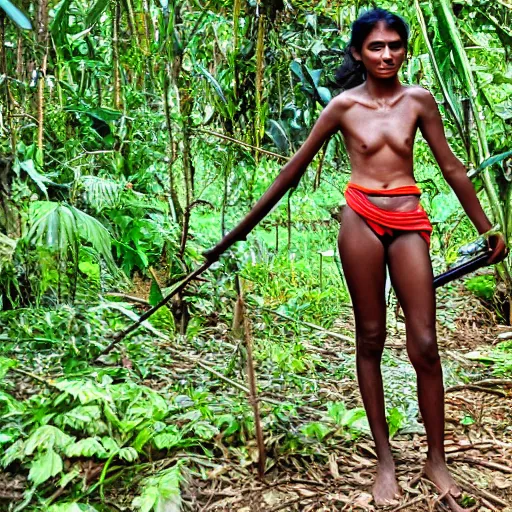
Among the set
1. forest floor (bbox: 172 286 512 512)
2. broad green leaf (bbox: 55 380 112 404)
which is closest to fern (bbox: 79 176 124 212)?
broad green leaf (bbox: 55 380 112 404)

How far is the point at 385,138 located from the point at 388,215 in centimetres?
23

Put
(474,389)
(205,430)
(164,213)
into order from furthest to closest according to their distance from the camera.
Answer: (164,213) → (474,389) → (205,430)

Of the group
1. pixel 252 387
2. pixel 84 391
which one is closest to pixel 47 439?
pixel 84 391

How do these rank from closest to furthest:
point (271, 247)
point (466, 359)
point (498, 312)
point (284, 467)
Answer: point (284, 467) < point (466, 359) < point (498, 312) < point (271, 247)

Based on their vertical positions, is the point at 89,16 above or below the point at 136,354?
above

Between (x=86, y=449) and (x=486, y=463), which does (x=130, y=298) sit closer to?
(x=86, y=449)

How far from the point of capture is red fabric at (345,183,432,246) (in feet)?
6.57

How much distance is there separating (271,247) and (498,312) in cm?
178

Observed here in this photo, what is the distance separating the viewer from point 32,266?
2.97m

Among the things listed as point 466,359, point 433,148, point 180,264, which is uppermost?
point 433,148

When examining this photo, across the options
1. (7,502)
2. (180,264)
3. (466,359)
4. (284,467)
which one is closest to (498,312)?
(466,359)

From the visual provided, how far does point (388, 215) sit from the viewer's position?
200 cm

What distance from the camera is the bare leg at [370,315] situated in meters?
2.05

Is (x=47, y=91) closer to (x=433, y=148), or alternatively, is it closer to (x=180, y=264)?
(x=180, y=264)
